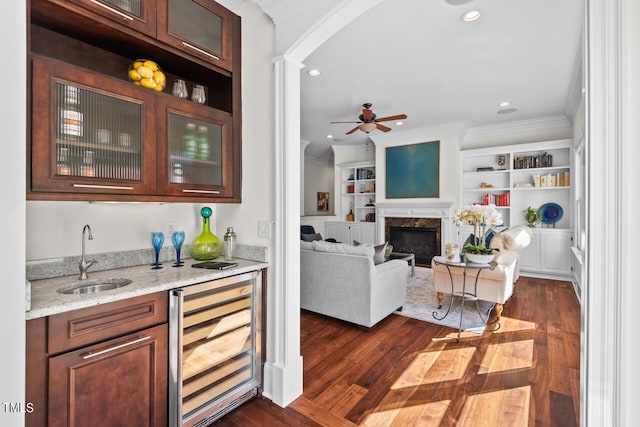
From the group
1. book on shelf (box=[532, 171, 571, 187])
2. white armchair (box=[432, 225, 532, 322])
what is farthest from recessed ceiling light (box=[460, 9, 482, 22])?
book on shelf (box=[532, 171, 571, 187])

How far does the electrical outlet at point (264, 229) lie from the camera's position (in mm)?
2104

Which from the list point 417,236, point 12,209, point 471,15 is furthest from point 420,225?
point 12,209

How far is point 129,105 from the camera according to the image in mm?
1696

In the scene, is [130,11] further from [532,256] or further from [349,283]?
[532,256]

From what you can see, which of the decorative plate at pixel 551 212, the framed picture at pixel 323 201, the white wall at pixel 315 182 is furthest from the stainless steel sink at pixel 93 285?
the framed picture at pixel 323 201

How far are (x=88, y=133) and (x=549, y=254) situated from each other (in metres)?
6.41

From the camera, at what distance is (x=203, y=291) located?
1.74 m

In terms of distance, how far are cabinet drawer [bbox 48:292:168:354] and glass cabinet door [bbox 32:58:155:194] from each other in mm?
602

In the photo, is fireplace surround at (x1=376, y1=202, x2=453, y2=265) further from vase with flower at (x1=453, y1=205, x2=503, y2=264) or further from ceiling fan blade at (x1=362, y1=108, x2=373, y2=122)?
vase with flower at (x1=453, y1=205, x2=503, y2=264)

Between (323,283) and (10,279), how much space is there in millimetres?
2632

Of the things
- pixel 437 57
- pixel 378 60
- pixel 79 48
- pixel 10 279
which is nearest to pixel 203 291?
pixel 10 279

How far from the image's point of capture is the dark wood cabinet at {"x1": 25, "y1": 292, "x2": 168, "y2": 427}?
121cm

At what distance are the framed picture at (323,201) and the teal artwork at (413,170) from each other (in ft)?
8.59

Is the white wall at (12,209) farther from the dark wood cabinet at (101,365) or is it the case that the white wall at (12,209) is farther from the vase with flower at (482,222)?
the vase with flower at (482,222)
